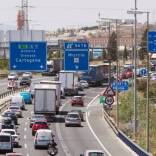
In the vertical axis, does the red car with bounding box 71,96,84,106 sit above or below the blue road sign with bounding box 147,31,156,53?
below

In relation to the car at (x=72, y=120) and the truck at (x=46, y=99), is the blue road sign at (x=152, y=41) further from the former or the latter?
the truck at (x=46, y=99)

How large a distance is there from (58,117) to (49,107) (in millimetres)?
4008

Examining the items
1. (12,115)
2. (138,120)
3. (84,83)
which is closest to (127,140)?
(138,120)

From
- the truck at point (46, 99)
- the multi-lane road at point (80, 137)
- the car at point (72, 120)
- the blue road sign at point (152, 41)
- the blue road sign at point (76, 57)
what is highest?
the blue road sign at point (152, 41)

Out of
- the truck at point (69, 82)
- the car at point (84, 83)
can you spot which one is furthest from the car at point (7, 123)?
the car at point (84, 83)

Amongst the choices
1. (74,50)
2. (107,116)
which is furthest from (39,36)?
(74,50)

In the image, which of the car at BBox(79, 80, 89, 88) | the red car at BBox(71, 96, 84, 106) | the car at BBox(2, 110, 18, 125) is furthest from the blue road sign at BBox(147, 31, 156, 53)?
the car at BBox(79, 80, 89, 88)

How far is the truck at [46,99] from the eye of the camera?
2616 inches

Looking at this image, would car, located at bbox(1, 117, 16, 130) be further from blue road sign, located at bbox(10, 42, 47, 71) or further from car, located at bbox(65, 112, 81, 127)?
blue road sign, located at bbox(10, 42, 47, 71)

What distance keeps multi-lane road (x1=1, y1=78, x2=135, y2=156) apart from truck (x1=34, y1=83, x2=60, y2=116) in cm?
118

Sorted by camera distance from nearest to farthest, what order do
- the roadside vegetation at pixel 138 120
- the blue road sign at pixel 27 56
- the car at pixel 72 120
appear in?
1. the blue road sign at pixel 27 56
2. the roadside vegetation at pixel 138 120
3. the car at pixel 72 120

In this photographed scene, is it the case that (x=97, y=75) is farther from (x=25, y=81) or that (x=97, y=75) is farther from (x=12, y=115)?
(x=12, y=115)

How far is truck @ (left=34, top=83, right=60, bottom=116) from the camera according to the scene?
66.4 meters

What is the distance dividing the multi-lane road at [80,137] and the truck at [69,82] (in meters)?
13.6
